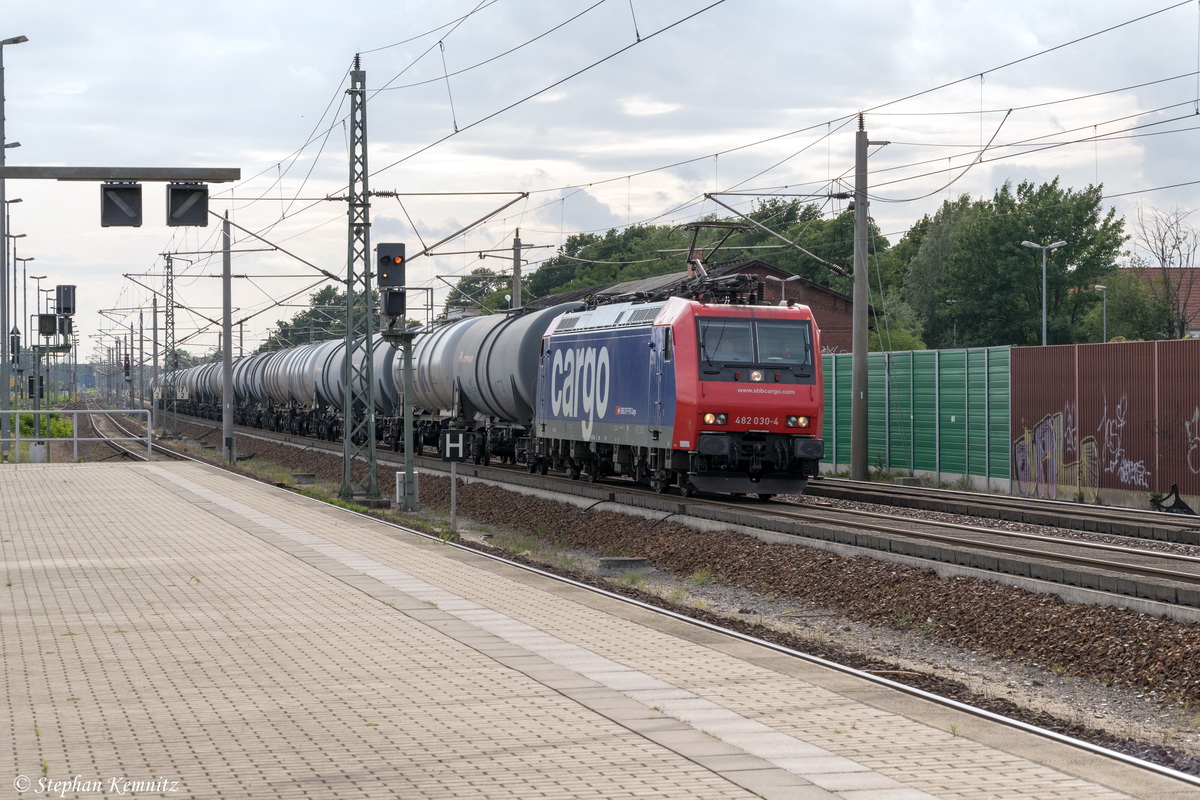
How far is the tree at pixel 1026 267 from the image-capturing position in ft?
266

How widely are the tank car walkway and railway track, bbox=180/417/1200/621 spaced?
349 centimetres

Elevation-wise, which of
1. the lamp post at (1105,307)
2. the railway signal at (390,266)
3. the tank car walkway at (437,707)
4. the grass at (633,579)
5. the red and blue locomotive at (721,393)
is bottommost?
the grass at (633,579)

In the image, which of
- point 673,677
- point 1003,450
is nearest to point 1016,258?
point 1003,450

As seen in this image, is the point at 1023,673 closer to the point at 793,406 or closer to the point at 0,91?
the point at 793,406

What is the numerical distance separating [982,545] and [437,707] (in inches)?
383

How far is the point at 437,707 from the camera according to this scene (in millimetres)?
8672

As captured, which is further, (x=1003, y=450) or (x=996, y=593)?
(x=1003, y=450)

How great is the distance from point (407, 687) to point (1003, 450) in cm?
2181

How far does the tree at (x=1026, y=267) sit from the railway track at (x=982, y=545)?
5892cm

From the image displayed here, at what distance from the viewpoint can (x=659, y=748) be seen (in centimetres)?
766

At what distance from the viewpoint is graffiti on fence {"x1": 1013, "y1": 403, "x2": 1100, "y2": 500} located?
1040 inches

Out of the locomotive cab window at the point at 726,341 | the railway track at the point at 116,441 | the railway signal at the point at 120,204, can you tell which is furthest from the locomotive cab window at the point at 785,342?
the railway track at the point at 116,441

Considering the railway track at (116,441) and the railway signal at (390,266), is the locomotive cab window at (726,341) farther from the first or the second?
the railway track at (116,441)

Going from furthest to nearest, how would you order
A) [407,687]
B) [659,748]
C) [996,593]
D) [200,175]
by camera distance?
[200,175]
[996,593]
[407,687]
[659,748]
